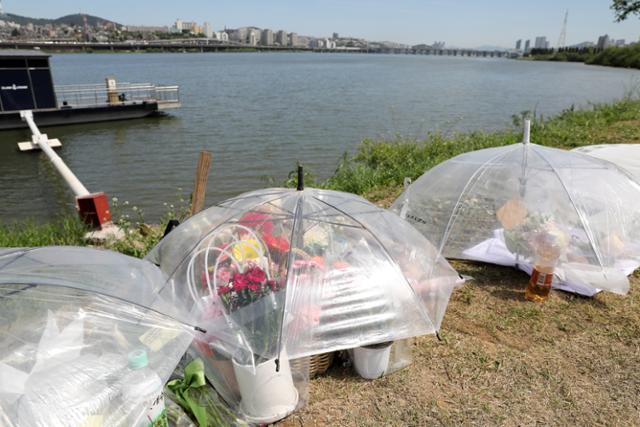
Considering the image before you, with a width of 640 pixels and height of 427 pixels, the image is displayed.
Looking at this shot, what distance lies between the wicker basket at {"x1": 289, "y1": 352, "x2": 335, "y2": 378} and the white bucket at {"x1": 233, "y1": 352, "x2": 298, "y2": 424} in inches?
3.4

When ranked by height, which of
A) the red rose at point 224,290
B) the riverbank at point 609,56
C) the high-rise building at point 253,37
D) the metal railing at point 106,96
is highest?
the high-rise building at point 253,37

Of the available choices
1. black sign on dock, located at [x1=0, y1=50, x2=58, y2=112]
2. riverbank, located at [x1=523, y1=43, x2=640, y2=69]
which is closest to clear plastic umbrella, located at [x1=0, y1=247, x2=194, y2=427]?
black sign on dock, located at [x1=0, y1=50, x2=58, y2=112]

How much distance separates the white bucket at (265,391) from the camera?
2656 mm

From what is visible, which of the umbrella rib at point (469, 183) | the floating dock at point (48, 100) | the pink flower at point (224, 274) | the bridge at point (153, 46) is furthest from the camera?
the bridge at point (153, 46)

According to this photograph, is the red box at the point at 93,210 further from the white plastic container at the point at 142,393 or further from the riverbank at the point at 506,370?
the white plastic container at the point at 142,393

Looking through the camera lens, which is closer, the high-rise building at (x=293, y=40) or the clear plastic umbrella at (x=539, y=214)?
the clear plastic umbrella at (x=539, y=214)

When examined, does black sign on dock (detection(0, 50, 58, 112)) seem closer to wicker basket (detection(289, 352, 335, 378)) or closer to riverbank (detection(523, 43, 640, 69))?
wicker basket (detection(289, 352, 335, 378))

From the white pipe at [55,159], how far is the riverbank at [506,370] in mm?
6507

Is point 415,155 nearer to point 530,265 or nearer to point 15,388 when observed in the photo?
point 530,265

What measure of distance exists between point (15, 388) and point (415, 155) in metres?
9.30

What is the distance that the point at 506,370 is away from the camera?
3.28 metres

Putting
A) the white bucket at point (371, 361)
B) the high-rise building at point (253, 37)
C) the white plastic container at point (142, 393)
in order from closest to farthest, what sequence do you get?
the white plastic container at point (142, 393) < the white bucket at point (371, 361) < the high-rise building at point (253, 37)

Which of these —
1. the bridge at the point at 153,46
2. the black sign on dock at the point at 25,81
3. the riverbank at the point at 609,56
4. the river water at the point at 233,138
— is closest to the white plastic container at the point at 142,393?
the river water at the point at 233,138

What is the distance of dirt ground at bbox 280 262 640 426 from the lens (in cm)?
288
